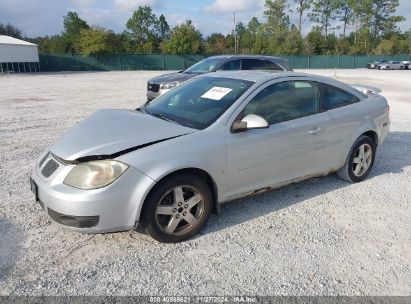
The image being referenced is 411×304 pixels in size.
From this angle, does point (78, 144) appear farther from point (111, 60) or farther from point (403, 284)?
point (111, 60)

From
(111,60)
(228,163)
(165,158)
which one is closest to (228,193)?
(228,163)

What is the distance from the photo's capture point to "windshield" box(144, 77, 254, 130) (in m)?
3.63

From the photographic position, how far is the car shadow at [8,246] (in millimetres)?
2949

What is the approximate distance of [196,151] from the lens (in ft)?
10.7

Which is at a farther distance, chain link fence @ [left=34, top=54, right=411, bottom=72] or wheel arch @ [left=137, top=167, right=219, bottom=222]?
chain link fence @ [left=34, top=54, right=411, bottom=72]

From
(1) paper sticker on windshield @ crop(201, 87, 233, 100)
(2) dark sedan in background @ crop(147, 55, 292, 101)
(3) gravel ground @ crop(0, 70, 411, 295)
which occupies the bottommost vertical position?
(3) gravel ground @ crop(0, 70, 411, 295)

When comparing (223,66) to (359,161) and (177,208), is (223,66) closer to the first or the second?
(359,161)

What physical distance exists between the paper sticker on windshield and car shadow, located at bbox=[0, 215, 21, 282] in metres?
2.38

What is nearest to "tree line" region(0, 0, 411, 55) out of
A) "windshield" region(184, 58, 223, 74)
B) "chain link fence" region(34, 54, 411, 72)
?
"chain link fence" region(34, 54, 411, 72)

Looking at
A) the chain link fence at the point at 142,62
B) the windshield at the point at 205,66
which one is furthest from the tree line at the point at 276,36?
the windshield at the point at 205,66

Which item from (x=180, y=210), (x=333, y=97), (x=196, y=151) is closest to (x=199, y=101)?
(x=196, y=151)

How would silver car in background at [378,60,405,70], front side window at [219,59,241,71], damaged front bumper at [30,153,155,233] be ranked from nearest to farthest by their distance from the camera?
1. damaged front bumper at [30,153,155,233]
2. front side window at [219,59,241,71]
3. silver car in background at [378,60,405,70]

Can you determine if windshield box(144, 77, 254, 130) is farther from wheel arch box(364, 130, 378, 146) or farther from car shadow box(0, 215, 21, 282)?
wheel arch box(364, 130, 378, 146)

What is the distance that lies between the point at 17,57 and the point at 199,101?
1605 inches
